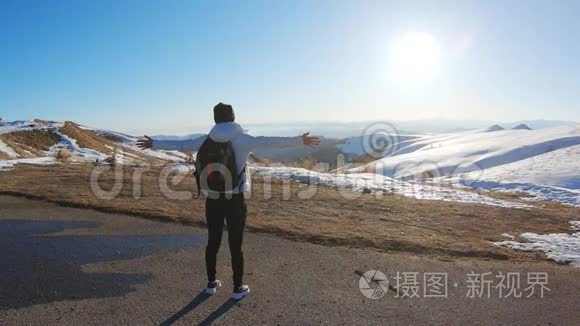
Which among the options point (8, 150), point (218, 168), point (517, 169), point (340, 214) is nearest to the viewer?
point (218, 168)

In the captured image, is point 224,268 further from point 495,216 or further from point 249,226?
point 495,216

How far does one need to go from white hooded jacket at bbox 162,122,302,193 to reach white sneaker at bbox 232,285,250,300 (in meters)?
1.14

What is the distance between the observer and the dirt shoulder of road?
695 centimetres

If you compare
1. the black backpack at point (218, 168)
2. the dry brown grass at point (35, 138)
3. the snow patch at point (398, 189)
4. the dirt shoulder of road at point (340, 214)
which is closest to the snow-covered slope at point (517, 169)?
the snow patch at point (398, 189)

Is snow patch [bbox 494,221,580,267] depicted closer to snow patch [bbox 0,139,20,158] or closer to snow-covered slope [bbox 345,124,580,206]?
snow-covered slope [bbox 345,124,580,206]

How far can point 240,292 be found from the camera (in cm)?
455

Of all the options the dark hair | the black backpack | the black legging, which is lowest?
the black legging

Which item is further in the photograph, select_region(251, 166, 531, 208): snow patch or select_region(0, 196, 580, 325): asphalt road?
select_region(251, 166, 531, 208): snow patch

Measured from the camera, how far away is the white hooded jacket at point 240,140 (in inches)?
175

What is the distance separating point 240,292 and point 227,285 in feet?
1.35

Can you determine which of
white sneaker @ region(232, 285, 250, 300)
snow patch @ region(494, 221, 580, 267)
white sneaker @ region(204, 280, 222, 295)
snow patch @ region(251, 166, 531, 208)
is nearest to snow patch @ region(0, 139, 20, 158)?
snow patch @ region(251, 166, 531, 208)
